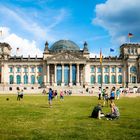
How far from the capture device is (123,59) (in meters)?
129

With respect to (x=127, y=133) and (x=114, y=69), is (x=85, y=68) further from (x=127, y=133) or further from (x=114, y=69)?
(x=127, y=133)

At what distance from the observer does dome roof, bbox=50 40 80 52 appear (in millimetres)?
132887

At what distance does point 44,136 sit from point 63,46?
119940 mm

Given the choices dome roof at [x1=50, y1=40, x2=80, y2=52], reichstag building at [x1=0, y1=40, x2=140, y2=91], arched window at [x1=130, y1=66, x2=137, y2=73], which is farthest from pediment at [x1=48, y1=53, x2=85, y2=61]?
arched window at [x1=130, y1=66, x2=137, y2=73]

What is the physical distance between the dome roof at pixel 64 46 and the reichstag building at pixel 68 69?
157 centimetres

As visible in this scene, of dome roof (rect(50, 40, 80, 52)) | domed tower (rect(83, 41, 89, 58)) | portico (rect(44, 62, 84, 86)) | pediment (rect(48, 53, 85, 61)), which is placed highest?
dome roof (rect(50, 40, 80, 52))

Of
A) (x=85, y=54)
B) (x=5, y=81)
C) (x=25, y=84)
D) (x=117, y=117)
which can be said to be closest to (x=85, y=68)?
(x=85, y=54)

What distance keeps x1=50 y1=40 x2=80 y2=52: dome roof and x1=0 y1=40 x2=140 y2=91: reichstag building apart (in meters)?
1.57

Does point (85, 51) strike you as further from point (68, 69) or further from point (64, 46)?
point (68, 69)

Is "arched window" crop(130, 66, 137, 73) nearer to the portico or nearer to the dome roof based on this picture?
the portico

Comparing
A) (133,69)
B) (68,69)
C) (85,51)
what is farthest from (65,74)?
(133,69)

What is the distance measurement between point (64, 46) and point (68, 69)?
46.2ft

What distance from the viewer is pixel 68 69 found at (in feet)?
407

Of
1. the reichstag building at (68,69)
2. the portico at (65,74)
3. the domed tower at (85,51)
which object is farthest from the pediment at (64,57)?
the domed tower at (85,51)
